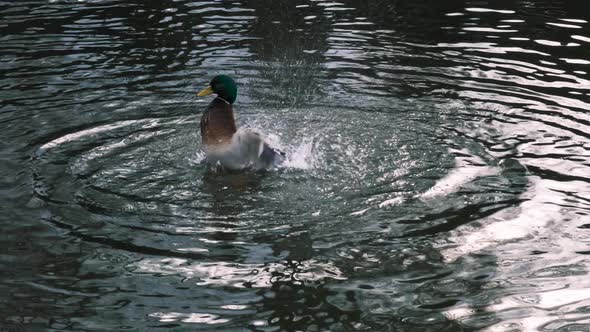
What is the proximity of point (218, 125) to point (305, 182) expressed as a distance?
1.08 m

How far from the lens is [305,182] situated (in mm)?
8180

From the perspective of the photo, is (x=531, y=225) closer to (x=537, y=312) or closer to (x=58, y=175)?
(x=537, y=312)

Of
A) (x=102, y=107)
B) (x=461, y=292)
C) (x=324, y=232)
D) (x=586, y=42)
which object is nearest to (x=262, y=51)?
(x=102, y=107)

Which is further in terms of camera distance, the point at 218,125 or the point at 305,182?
the point at 218,125

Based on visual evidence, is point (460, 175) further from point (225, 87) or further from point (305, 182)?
point (225, 87)

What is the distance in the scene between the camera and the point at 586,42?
43.5ft

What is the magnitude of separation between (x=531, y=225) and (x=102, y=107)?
5435 mm

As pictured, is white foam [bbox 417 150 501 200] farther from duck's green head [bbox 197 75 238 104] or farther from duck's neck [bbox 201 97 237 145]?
duck's green head [bbox 197 75 238 104]

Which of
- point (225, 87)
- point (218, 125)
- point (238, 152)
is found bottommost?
point (238, 152)

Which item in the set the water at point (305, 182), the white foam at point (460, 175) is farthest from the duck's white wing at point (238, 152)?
the white foam at point (460, 175)

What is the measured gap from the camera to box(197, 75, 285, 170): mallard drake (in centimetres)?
858

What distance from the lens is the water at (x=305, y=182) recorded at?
6.05 meters

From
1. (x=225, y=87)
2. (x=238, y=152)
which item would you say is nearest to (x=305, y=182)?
(x=238, y=152)

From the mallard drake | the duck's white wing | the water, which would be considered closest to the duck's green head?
the mallard drake
